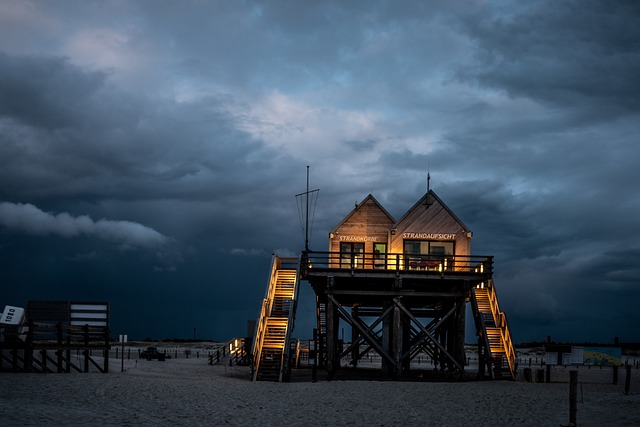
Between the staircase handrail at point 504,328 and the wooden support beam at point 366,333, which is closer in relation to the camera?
the wooden support beam at point 366,333

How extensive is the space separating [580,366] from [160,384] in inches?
1999

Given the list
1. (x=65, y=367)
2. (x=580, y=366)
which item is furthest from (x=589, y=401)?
(x=580, y=366)

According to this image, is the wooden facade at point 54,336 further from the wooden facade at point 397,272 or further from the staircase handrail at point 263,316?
the wooden facade at point 397,272

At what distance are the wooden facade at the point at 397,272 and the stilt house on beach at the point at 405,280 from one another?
52mm

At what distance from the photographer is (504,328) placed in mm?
36375

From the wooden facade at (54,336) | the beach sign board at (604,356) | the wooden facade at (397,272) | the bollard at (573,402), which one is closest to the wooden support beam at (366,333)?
the wooden facade at (397,272)

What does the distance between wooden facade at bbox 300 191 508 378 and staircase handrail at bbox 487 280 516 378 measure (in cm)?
144

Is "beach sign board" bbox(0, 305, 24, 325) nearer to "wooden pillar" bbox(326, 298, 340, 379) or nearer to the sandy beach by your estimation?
the sandy beach

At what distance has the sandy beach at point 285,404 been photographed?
1827 cm

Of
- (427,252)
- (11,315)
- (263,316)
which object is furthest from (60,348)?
(427,252)

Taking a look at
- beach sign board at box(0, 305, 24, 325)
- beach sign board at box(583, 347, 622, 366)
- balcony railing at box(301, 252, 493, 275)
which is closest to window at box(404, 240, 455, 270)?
balcony railing at box(301, 252, 493, 275)

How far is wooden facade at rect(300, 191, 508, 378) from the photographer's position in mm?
35188

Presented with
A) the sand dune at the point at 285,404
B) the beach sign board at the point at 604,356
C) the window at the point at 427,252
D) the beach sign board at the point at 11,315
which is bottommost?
the beach sign board at the point at 604,356

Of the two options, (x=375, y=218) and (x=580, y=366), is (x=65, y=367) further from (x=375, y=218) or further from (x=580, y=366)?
(x=580, y=366)
